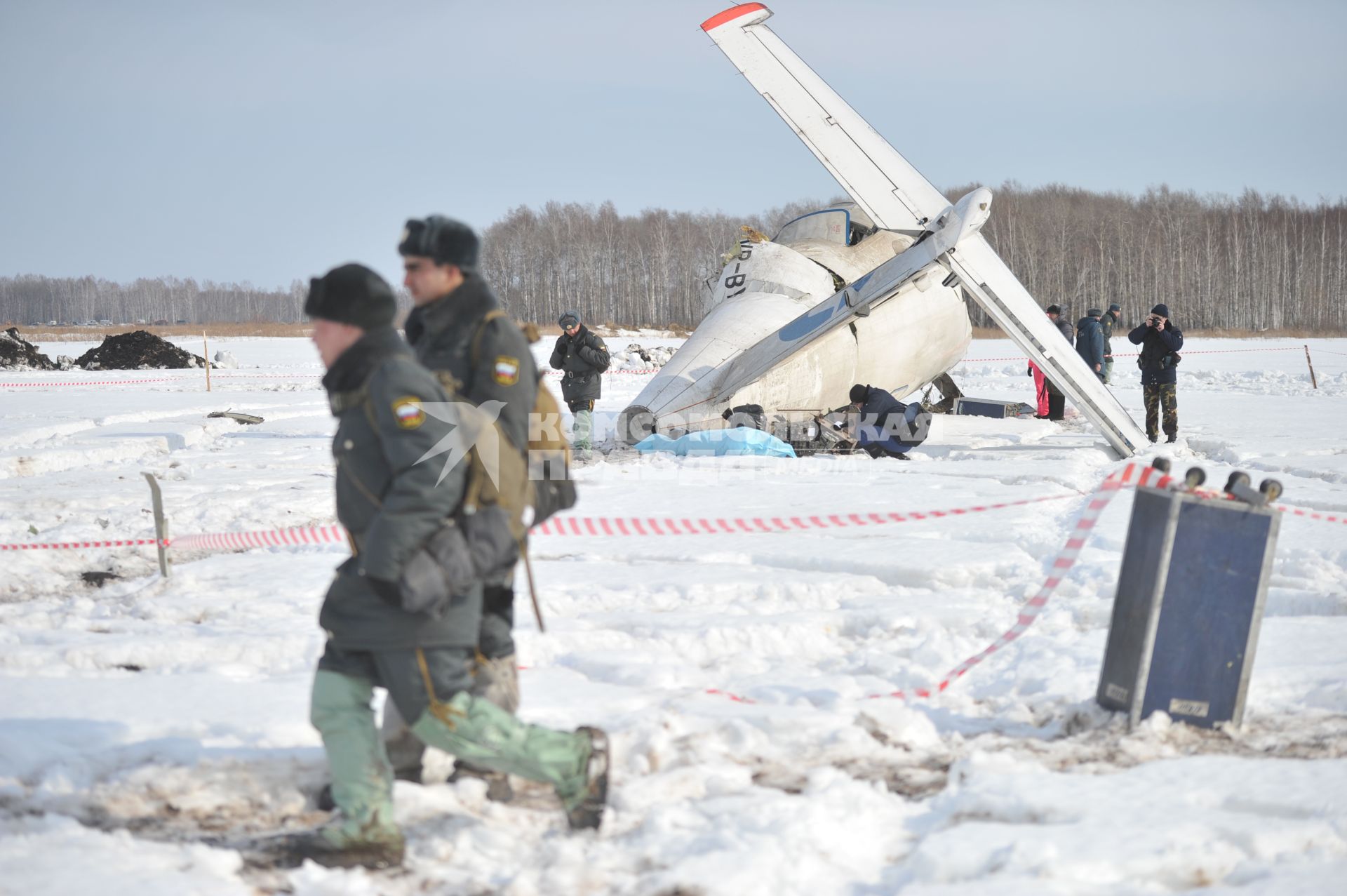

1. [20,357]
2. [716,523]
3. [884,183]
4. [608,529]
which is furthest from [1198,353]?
[20,357]

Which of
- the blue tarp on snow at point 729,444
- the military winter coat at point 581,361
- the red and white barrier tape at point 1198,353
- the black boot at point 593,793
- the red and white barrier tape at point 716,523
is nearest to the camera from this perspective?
the black boot at point 593,793

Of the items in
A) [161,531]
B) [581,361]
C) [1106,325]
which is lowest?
[161,531]

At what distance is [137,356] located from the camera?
93.9 ft

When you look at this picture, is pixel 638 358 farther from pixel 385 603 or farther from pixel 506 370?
pixel 385 603

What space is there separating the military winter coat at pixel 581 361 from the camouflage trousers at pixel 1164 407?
6.49 metres

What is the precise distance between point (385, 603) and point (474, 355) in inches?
31.4

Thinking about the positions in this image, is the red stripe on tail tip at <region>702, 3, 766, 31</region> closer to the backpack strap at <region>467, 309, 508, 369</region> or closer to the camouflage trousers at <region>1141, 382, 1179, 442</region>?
the camouflage trousers at <region>1141, 382, 1179, 442</region>

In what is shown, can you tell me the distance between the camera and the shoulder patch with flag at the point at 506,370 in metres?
3.06

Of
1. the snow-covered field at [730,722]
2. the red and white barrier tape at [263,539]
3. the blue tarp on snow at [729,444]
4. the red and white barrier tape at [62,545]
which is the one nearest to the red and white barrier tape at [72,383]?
the snow-covered field at [730,722]

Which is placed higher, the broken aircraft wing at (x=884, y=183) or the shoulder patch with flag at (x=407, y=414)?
the broken aircraft wing at (x=884, y=183)

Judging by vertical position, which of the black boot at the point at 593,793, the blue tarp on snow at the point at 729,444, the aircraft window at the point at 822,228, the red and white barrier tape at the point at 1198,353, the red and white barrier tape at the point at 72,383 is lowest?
the red and white barrier tape at the point at 72,383

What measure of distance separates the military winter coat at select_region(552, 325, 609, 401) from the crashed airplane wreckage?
890 mm

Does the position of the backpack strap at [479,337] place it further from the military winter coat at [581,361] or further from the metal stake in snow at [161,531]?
the military winter coat at [581,361]

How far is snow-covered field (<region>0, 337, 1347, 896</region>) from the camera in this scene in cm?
282
